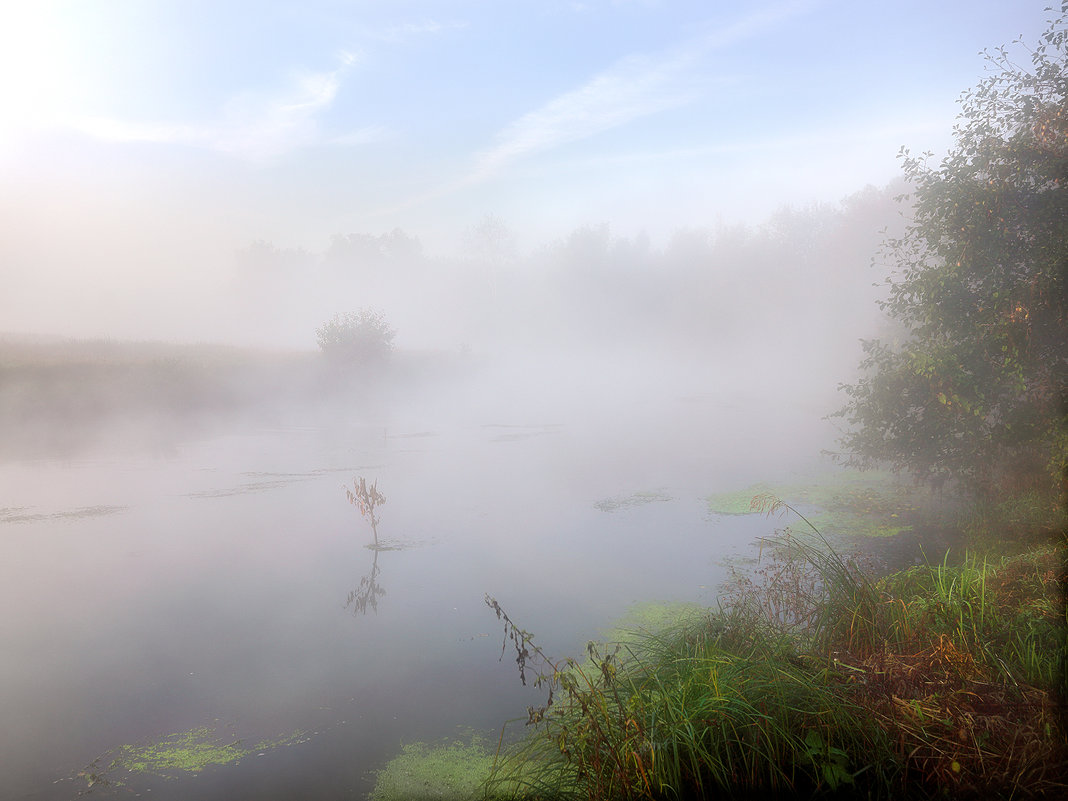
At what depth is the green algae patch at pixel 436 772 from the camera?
4793 mm

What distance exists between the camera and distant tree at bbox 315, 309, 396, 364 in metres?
31.9

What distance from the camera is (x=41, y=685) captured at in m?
6.51

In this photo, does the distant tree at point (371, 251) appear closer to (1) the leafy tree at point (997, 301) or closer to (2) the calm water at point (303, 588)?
(2) the calm water at point (303, 588)

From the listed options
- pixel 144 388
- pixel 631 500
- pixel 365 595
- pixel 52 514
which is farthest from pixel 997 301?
pixel 144 388

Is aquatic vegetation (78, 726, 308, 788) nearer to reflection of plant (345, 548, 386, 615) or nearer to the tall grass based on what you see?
the tall grass

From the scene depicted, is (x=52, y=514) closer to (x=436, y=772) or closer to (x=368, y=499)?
(x=368, y=499)

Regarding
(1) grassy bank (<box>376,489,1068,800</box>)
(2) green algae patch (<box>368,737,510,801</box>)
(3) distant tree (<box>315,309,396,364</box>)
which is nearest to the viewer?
(1) grassy bank (<box>376,489,1068,800</box>)

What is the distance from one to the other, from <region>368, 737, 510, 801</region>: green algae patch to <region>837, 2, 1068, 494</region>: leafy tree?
7.93 m

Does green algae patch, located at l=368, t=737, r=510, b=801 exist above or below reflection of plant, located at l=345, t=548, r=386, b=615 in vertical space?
below

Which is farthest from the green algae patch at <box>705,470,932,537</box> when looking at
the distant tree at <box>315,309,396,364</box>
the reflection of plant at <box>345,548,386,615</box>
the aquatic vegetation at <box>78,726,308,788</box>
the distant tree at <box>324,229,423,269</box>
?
the distant tree at <box>324,229,423,269</box>

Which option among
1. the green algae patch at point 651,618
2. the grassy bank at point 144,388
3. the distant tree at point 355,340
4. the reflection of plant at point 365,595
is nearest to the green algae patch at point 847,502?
the green algae patch at point 651,618

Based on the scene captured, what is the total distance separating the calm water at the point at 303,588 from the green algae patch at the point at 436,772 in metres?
0.19

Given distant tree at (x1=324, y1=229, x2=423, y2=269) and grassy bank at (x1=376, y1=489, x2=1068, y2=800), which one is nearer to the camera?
grassy bank at (x1=376, y1=489, x2=1068, y2=800)

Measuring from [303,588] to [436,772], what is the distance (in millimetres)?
5033
